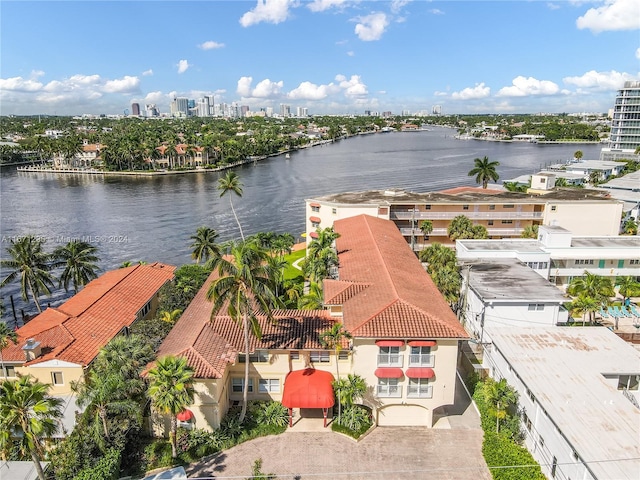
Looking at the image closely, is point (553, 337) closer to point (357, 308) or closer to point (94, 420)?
point (357, 308)

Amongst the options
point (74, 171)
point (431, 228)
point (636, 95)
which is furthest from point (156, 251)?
point (636, 95)

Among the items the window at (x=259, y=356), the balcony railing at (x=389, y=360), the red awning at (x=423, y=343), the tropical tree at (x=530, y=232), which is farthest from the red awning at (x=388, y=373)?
the tropical tree at (x=530, y=232)

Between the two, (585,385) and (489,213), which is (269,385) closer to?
(585,385)

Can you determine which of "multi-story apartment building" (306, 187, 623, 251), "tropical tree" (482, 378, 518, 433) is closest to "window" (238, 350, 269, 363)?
"tropical tree" (482, 378, 518, 433)

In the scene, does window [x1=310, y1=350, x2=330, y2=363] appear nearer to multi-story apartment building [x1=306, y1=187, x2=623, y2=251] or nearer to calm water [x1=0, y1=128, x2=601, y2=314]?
multi-story apartment building [x1=306, y1=187, x2=623, y2=251]

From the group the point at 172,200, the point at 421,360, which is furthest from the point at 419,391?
the point at 172,200
